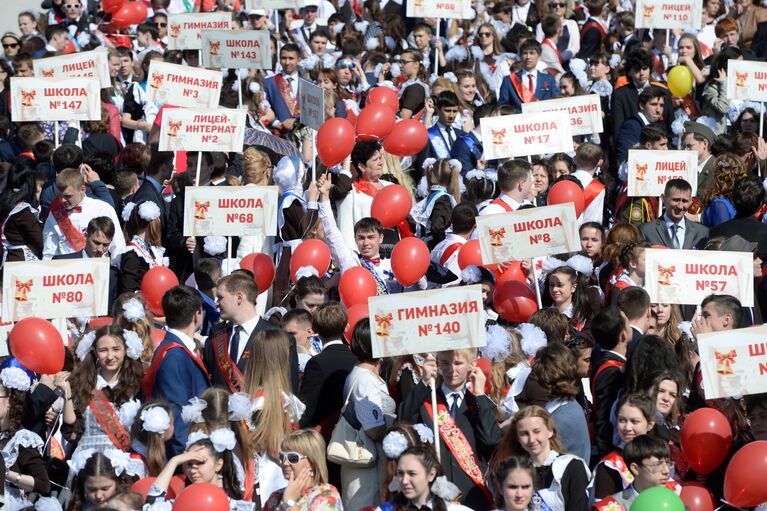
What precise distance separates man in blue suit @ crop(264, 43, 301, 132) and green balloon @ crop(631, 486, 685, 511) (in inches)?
372

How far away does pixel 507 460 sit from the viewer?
7383 mm

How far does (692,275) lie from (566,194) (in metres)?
2.40

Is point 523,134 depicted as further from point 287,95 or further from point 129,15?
point 129,15

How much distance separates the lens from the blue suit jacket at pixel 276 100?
52.6 ft

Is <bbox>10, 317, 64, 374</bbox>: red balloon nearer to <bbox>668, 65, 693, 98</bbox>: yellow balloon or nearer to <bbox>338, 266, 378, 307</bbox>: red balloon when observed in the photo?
<bbox>338, 266, 378, 307</bbox>: red balloon

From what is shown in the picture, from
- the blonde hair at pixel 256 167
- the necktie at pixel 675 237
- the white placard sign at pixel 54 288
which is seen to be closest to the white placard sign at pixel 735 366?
the necktie at pixel 675 237

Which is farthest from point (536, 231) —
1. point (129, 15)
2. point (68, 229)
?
point (129, 15)

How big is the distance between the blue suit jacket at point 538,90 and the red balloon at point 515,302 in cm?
611

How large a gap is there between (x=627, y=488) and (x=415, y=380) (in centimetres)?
174

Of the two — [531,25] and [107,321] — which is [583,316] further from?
[531,25]

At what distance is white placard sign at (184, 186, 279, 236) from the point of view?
1134 centimetres

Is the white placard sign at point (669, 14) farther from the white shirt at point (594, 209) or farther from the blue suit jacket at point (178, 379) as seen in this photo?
the blue suit jacket at point (178, 379)

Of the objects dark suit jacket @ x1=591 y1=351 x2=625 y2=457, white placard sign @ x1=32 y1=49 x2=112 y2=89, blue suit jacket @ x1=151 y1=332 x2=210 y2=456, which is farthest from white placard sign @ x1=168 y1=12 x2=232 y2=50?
dark suit jacket @ x1=591 y1=351 x2=625 y2=457

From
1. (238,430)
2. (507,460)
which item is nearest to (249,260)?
(238,430)
